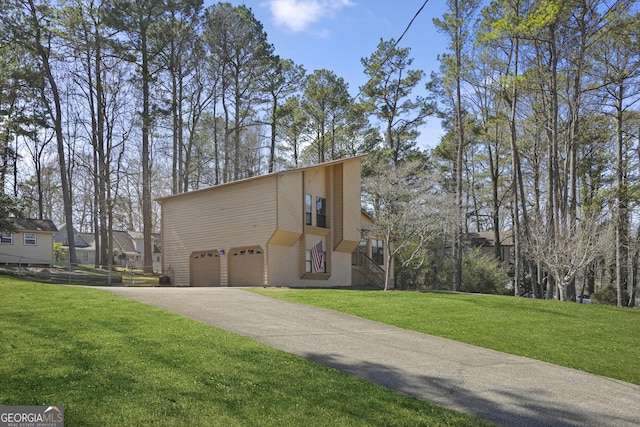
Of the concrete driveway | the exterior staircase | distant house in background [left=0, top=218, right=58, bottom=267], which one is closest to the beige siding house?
the exterior staircase

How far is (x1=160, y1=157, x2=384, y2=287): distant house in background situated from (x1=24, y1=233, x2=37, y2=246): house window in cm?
1189

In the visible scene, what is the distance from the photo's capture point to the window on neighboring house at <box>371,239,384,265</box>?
32.7m

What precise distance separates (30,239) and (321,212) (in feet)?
68.4

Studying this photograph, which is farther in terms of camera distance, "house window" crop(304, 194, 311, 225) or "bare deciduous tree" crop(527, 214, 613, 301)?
"house window" crop(304, 194, 311, 225)

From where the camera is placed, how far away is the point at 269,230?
2358 centimetres

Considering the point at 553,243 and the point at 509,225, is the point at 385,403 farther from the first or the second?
the point at 509,225

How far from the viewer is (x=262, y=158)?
4444cm

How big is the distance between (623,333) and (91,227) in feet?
178

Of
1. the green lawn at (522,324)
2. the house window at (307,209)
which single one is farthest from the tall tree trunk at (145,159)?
the green lawn at (522,324)

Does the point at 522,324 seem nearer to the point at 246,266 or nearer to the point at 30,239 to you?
the point at 246,266

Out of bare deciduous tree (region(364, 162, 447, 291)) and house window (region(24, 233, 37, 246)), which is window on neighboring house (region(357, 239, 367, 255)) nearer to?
bare deciduous tree (region(364, 162, 447, 291))

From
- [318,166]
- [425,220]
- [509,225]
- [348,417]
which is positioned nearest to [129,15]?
[318,166]

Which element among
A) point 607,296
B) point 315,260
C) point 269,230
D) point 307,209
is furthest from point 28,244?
point 607,296

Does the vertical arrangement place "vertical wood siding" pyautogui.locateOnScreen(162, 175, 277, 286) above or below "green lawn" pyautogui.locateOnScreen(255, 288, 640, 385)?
above
